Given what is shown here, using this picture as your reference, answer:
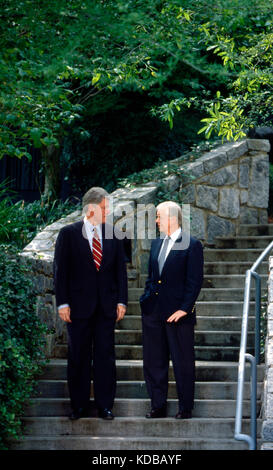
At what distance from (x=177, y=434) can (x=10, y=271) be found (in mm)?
1773

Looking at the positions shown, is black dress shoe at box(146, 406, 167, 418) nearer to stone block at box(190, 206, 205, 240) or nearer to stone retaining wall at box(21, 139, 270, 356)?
stone retaining wall at box(21, 139, 270, 356)

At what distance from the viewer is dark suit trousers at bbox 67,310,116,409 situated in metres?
5.54

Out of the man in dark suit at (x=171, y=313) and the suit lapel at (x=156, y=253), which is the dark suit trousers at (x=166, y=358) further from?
the suit lapel at (x=156, y=253)

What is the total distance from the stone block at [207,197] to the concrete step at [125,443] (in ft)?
13.9

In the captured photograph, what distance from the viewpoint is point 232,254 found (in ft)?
28.2

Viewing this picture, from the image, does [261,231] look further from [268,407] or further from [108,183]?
[268,407]

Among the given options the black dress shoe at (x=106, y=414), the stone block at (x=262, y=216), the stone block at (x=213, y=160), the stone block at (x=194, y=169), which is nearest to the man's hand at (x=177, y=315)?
the black dress shoe at (x=106, y=414)

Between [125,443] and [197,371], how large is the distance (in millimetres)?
1102

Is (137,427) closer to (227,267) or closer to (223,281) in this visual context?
(223,281)

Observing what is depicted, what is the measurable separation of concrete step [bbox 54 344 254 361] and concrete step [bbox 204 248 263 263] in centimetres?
202

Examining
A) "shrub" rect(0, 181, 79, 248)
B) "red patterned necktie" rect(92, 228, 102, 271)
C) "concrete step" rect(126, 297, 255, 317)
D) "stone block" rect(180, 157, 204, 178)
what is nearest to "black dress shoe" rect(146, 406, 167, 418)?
"red patterned necktie" rect(92, 228, 102, 271)

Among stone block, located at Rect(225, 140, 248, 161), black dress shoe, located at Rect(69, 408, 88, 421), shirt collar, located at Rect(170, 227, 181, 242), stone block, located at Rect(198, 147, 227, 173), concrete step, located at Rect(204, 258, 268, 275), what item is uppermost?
stone block, located at Rect(225, 140, 248, 161)

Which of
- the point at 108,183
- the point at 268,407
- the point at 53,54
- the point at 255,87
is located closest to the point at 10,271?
the point at 53,54

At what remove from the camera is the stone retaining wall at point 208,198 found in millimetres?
7836
